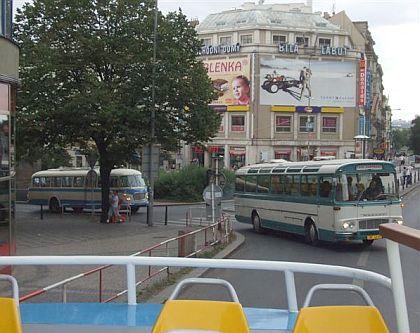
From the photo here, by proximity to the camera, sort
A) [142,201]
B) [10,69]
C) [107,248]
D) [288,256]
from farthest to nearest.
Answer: [142,201] → [107,248] → [288,256] → [10,69]

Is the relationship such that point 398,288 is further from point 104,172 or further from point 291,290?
point 104,172

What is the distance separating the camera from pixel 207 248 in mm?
16828

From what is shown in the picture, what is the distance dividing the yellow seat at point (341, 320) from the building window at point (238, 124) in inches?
3122

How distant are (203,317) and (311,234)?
1507 cm

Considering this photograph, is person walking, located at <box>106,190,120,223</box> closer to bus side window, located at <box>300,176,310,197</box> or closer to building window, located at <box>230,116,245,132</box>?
bus side window, located at <box>300,176,310,197</box>

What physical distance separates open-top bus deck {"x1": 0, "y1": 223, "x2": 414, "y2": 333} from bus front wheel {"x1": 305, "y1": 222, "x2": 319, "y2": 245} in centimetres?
1356

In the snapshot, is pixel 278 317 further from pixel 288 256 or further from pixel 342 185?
pixel 342 185

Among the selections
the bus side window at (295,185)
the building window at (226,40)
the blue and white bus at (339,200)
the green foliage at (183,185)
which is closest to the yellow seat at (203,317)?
the blue and white bus at (339,200)

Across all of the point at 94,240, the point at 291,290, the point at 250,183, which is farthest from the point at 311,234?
the point at 291,290

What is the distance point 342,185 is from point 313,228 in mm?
1994

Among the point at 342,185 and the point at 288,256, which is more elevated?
the point at 342,185

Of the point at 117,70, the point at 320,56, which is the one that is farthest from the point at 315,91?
the point at 117,70

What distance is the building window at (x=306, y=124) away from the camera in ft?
271

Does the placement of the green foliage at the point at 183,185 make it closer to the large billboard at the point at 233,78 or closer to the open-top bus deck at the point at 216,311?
the large billboard at the point at 233,78
